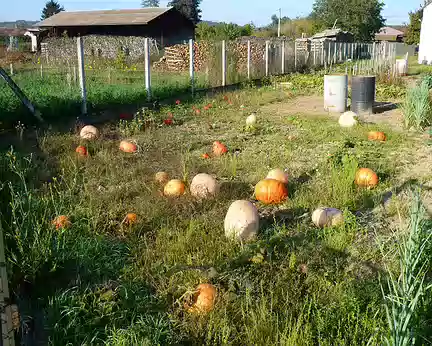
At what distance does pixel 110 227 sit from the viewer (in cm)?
420

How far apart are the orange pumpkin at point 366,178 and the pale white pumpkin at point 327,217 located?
1.25 m

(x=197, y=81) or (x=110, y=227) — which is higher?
(x=197, y=81)

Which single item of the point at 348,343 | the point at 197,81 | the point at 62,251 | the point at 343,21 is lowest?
the point at 348,343

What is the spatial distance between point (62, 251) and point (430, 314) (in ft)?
8.28

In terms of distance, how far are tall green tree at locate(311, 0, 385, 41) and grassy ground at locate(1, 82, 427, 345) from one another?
61.6m

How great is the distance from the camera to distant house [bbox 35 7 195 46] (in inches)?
1265

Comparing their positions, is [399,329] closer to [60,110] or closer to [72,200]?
[72,200]

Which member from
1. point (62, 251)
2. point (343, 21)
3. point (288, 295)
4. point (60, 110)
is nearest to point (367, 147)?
point (288, 295)

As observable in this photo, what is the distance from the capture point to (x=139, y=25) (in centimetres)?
3198

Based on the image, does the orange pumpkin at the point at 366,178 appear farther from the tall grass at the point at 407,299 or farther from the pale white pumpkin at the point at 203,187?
the tall grass at the point at 407,299

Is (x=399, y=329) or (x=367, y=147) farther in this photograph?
(x=367, y=147)

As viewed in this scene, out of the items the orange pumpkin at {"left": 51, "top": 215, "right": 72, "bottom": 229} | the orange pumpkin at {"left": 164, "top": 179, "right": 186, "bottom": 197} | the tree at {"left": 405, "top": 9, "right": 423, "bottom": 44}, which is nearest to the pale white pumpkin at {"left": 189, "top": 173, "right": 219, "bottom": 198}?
the orange pumpkin at {"left": 164, "top": 179, "right": 186, "bottom": 197}

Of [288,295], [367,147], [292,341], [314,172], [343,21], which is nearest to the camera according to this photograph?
[292,341]

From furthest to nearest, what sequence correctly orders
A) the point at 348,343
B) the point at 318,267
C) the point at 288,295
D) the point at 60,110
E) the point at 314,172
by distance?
the point at 60,110
the point at 314,172
the point at 318,267
the point at 288,295
the point at 348,343
